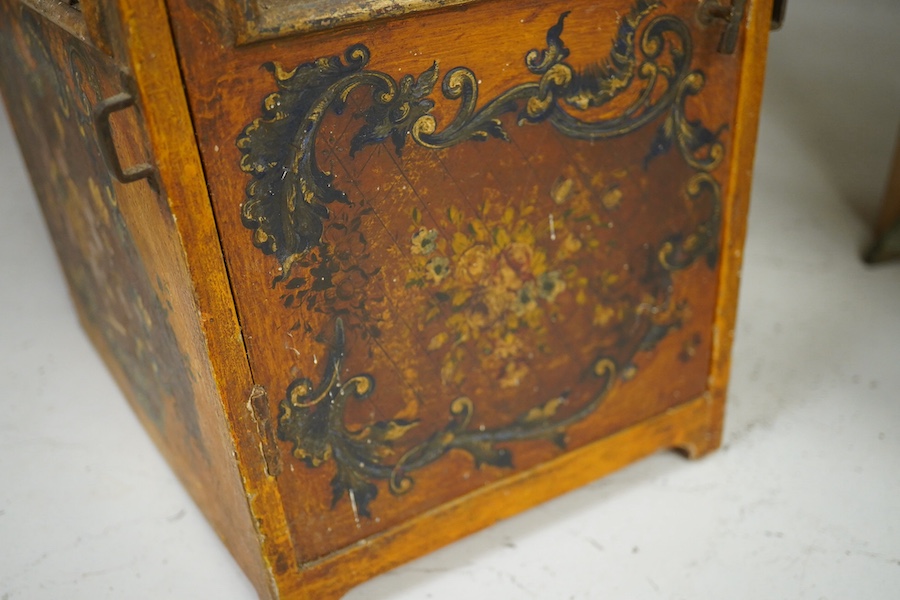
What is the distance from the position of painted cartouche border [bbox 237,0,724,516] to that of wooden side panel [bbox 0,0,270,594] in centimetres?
10

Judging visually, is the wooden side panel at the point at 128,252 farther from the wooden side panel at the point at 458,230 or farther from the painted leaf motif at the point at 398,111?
the painted leaf motif at the point at 398,111

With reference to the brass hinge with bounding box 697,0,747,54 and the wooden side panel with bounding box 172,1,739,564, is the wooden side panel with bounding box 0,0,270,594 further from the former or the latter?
the brass hinge with bounding box 697,0,747,54

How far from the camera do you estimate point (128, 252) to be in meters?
1.45

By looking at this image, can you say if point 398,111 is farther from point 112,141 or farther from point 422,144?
point 112,141

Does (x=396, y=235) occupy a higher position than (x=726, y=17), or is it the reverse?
(x=726, y=17)

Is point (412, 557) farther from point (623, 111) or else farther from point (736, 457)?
point (623, 111)

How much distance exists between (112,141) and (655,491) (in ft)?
3.57

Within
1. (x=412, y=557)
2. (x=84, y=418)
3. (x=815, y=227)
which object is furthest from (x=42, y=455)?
(x=815, y=227)

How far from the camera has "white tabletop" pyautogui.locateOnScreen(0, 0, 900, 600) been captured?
1544mm

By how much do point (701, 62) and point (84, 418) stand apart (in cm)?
Result: 137

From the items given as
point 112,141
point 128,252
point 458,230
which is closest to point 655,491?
point 458,230

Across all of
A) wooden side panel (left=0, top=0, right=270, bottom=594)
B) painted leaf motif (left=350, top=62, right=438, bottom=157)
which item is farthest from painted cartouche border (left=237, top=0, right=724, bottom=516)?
wooden side panel (left=0, top=0, right=270, bottom=594)

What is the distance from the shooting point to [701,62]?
55.7 inches

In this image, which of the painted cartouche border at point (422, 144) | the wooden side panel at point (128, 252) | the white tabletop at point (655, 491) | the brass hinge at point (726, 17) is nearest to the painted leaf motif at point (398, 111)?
the painted cartouche border at point (422, 144)
